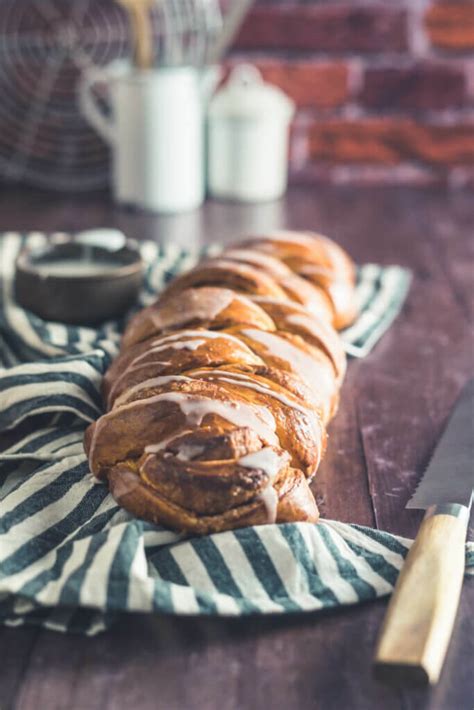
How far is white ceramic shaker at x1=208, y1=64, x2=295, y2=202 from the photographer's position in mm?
1592

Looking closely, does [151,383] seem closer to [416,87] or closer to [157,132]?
[157,132]

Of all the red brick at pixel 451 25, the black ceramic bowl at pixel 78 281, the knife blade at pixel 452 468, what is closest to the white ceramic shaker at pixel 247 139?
the red brick at pixel 451 25

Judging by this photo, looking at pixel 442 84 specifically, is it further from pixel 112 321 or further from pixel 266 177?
pixel 112 321

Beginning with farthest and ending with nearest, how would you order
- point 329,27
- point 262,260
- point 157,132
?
point 329,27, point 157,132, point 262,260

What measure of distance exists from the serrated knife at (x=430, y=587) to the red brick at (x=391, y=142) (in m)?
1.18

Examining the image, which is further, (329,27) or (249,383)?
(329,27)

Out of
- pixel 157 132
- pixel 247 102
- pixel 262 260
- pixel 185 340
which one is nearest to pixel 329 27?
pixel 247 102

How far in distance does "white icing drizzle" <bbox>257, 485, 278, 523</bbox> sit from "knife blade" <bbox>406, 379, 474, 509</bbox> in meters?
0.13

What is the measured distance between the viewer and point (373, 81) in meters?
1.80

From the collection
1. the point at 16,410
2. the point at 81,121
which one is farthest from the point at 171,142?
the point at 16,410

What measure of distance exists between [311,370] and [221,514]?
202 millimetres

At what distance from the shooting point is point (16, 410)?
2.73 feet

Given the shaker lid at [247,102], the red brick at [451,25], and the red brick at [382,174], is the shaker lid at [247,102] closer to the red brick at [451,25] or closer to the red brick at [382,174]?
the red brick at [382,174]

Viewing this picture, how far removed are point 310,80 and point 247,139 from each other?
0.27 metres
